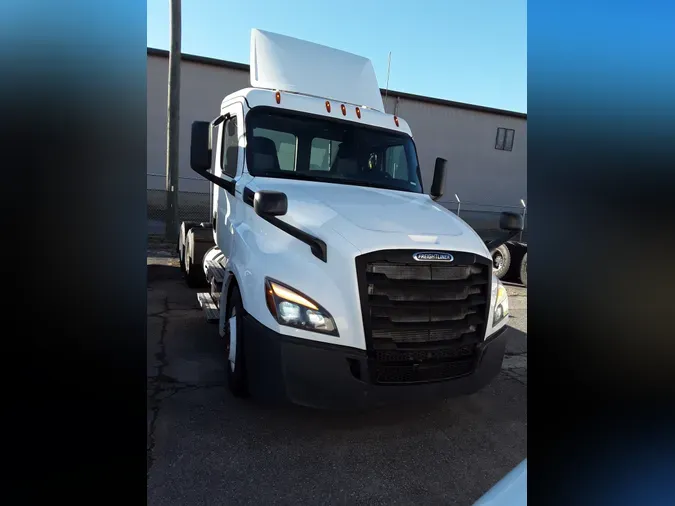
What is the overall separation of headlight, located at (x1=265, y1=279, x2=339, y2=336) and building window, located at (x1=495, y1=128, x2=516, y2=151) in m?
20.5

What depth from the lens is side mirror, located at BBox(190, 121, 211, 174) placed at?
13.6 feet

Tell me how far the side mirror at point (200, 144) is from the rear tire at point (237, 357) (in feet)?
4.88

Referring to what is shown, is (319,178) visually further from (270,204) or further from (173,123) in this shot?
(173,123)

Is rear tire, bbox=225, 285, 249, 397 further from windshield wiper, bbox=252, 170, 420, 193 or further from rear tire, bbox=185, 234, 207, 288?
rear tire, bbox=185, 234, 207, 288

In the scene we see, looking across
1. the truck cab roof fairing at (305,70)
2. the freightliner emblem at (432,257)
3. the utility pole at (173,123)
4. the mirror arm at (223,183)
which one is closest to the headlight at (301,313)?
the freightliner emblem at (432,257)

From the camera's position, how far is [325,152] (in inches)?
179

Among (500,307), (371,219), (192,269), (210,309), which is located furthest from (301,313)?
(192,269)

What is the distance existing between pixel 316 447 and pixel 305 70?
160 inches

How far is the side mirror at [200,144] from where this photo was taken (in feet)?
13.6

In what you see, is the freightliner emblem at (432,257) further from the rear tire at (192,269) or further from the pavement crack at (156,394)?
the rear tire at (192,269)

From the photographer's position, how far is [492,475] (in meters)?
2.83
